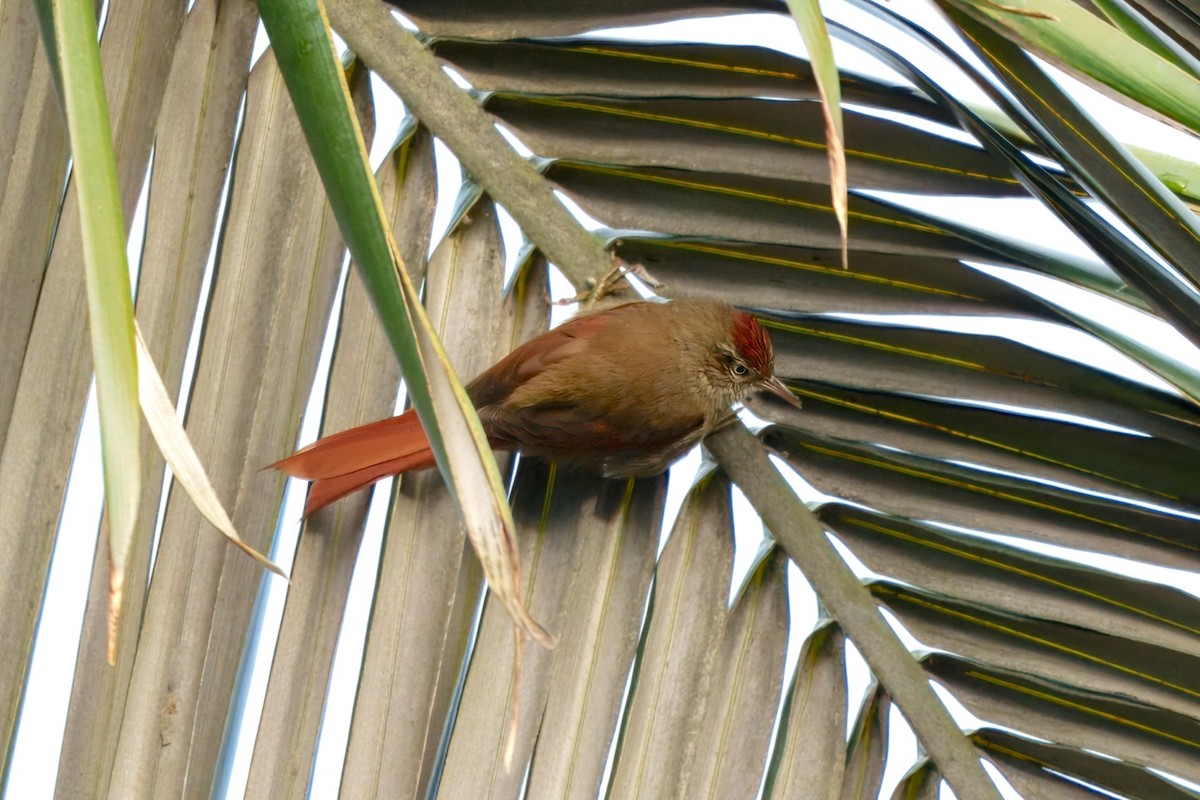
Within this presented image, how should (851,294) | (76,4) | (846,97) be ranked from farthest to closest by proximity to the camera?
(851,294)
(846,97)
(76,4)

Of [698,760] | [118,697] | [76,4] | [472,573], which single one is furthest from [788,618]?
[76,4]

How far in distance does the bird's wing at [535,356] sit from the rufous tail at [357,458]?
17 centimetres

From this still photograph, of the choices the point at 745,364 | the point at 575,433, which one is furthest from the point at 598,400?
the point at 745,364

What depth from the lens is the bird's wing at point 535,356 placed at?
74.3 inches

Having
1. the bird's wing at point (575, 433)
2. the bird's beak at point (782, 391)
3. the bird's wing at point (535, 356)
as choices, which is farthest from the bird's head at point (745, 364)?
the bird's wing at point (535, 356)

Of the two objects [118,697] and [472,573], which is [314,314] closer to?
[472,573]

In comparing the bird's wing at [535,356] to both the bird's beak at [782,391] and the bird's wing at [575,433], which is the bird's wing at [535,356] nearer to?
the bird's wing at [575,433]

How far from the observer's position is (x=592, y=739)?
1786mm

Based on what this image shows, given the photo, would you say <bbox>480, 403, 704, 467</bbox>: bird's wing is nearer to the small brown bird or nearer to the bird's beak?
the small brown bird

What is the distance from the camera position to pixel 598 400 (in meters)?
2.07

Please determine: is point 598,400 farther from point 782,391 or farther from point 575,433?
point 782,391

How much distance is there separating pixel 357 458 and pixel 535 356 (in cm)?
37

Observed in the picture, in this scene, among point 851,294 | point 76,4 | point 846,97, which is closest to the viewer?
point 76,4

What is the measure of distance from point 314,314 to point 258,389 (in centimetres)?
15
